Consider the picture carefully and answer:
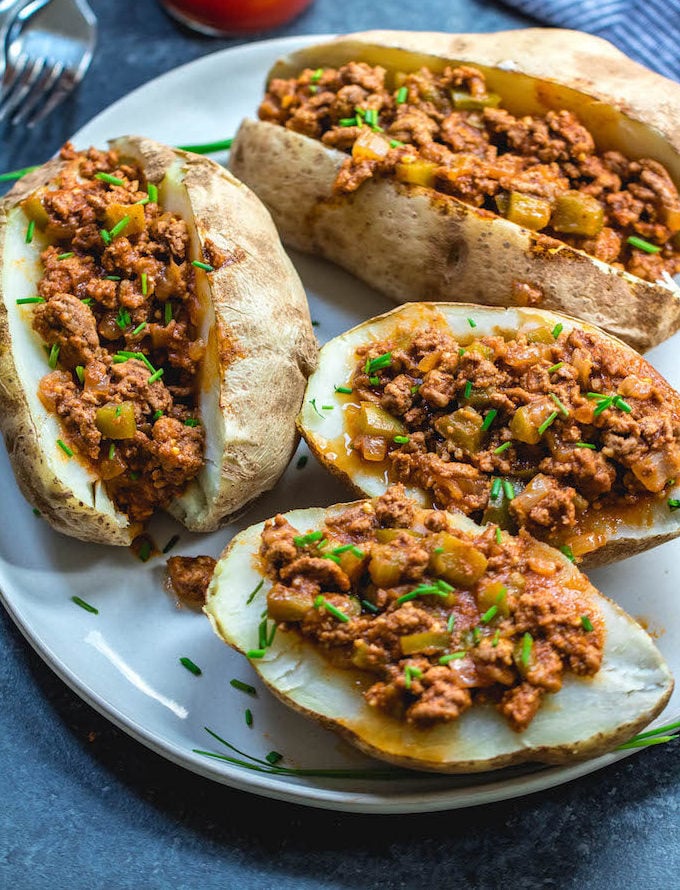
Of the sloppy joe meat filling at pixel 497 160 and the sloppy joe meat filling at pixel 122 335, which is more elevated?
the sloppy joe meat filling at pixel 497 160

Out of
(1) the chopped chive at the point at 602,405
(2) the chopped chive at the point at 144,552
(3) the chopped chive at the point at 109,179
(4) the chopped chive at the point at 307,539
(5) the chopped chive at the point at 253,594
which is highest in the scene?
(1) the chopped chive at the point at 602,405

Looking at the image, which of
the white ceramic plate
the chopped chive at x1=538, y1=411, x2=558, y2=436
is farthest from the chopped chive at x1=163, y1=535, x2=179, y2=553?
the chopped chive at x1=538, y1=411, x2=558, y2=436

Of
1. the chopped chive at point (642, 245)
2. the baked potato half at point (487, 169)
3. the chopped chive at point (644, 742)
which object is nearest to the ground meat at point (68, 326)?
the baked potato half at point (487, 169)

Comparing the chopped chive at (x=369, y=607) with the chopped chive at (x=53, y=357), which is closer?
the chopped chive at (x=369, y=607)

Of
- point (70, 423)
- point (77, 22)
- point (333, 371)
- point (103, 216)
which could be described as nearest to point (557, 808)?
point (333, 371)

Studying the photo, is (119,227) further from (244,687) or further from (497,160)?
(244,687)

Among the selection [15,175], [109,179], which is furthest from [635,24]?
[15,175]

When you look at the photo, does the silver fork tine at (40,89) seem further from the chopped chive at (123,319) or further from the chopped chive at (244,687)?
the chopped chive at (244,687)

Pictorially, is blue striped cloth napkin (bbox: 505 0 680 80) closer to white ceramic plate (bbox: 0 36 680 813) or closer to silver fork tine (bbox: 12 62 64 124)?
white ceramic plate (bbox: 0 36 680 813)
